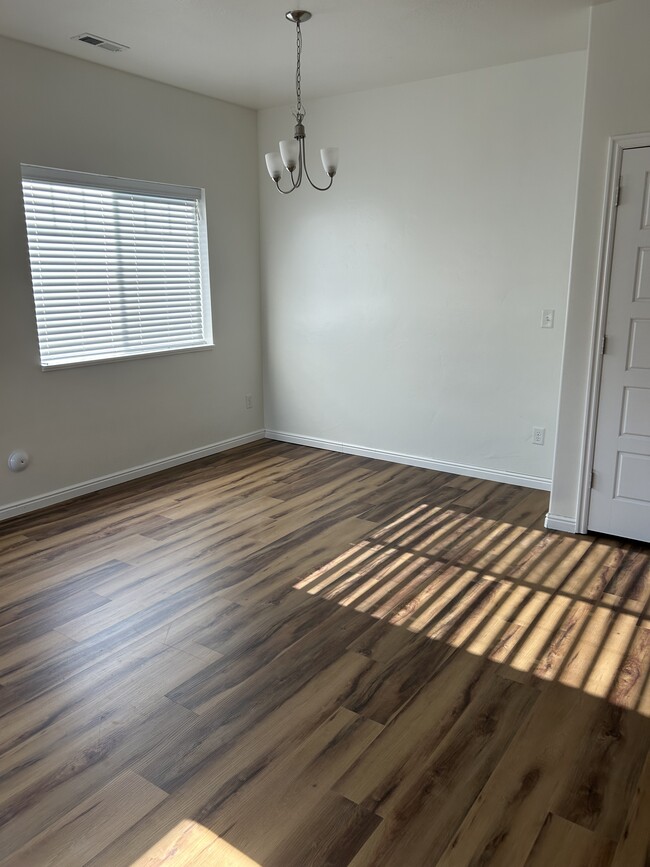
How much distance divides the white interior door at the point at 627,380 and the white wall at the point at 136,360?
3.04 meters

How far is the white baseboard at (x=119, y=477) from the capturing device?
4088 millimetres

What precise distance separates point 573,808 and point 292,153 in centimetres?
293

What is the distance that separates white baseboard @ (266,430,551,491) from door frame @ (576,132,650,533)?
30.5 inches

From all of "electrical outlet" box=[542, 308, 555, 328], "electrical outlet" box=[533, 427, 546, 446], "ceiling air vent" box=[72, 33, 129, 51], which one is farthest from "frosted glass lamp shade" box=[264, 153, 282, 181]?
"electrical outlet" box=[533, 427, 546, 446]

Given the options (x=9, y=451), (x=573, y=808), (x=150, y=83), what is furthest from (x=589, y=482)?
(x=150, y=83)

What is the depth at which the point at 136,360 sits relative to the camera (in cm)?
465

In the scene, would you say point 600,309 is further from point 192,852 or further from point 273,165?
point 192,852

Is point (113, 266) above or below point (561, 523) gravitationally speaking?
above

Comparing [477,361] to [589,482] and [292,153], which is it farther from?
[292,153]

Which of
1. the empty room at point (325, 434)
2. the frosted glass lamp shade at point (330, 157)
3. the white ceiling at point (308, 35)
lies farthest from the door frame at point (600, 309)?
the frosted glass lamp shade at point (330, 157)

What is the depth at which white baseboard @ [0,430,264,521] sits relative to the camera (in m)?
4.09

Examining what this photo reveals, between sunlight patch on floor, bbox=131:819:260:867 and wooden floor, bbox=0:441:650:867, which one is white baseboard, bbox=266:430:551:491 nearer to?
wooden floor, bbox=0:441:650:867

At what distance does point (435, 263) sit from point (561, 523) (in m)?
2.04

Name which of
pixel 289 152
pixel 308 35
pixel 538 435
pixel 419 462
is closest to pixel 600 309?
pixel 538 435
